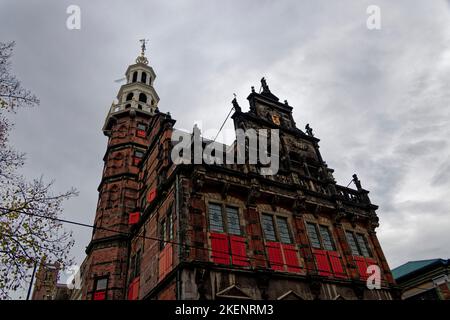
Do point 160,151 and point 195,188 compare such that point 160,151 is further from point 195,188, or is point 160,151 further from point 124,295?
point 124,295

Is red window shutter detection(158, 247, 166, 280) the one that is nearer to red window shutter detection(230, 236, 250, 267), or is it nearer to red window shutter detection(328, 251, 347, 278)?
red window shutter detection(230, 236, 250, 267)

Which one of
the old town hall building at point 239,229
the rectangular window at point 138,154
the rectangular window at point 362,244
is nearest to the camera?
the old town hall building at point 239,229

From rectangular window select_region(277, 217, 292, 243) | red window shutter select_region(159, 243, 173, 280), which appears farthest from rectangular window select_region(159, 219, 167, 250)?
rectangular window select_region(277, 217, 292, 243)

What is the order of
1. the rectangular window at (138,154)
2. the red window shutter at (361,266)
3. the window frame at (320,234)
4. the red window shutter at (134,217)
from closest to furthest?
the window frame at (320,234), the red window shutter at (361,266), the red window shutter at (134,217), the rectangular window at (138,154)

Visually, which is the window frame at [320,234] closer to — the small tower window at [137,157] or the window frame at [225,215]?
the window frame at [225,215]

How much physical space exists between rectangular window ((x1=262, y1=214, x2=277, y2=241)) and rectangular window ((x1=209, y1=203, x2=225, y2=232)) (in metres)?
2.48

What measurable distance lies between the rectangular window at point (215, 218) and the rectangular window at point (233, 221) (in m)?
0.42

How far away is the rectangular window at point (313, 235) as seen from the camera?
16.5 m

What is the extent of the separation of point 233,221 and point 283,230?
3.05 metres

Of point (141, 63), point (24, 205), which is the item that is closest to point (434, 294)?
point (24, 205)

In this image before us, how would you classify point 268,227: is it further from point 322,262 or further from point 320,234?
point 320,234

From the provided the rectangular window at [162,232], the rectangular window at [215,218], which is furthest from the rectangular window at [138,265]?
the rectangular window at [215,218]

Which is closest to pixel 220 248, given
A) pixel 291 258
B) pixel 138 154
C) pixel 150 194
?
pixel 291 258

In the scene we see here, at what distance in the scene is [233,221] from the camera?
14.6 metres
